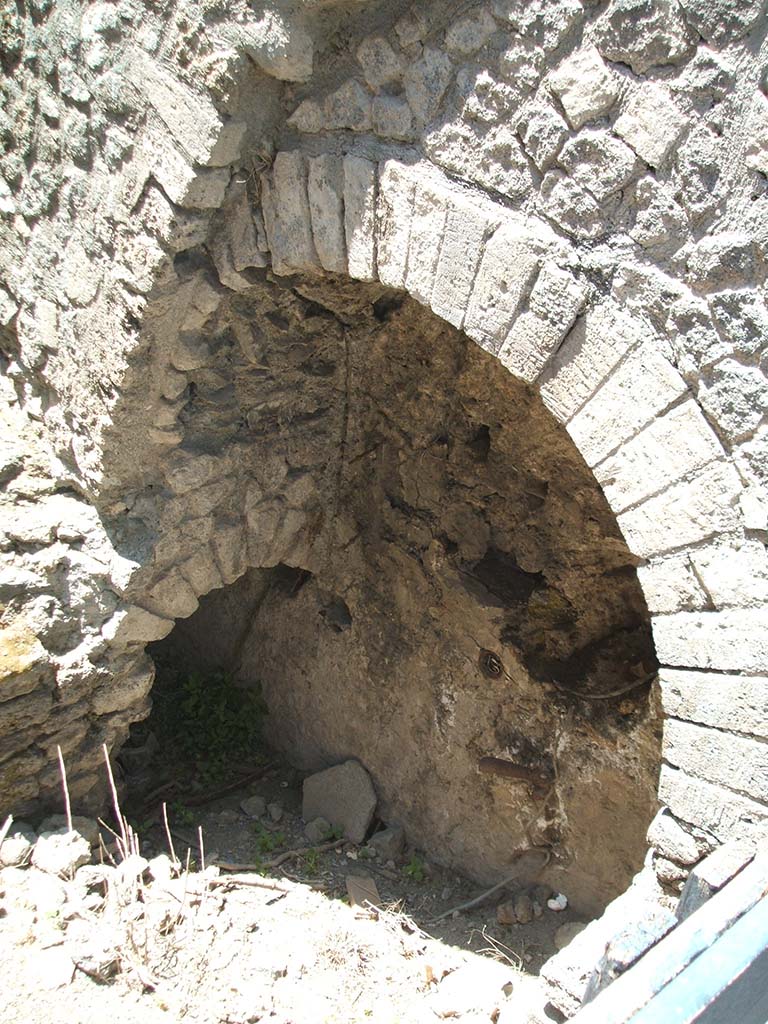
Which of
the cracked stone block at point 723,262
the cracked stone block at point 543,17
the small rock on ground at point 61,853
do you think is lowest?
the small rock on ground at point 61,853

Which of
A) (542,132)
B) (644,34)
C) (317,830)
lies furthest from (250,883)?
(644,34)

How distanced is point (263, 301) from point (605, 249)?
1.52 meters

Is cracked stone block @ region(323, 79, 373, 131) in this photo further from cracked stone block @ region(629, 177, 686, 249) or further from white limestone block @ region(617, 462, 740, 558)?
white limestone block @ region(617, 462, 740, 558)

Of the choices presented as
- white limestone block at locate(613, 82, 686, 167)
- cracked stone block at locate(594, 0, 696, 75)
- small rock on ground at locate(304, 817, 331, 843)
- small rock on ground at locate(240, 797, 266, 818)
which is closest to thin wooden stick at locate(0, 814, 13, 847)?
small rock on ground at locate(240, 797, 266, 818)

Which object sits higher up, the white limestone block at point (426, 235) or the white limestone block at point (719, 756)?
the white limestone block at point (426, 235)

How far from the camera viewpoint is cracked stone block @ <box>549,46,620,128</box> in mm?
2154

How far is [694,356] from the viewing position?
2207 mm

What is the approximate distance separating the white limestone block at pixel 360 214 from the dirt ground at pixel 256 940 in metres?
2.12

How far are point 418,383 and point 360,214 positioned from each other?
1.42 metres

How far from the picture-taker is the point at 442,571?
171 inches

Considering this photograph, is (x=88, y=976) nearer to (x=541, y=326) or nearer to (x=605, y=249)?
(x=541, y=326)

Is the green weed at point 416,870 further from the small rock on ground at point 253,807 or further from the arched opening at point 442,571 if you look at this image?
the small rock on ground at point 253,807

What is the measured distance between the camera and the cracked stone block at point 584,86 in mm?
2154

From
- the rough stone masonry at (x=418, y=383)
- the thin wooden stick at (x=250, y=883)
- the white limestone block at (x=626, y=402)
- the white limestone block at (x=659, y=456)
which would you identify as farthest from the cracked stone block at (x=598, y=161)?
the thin wooden stick at (x=250, y=883)
